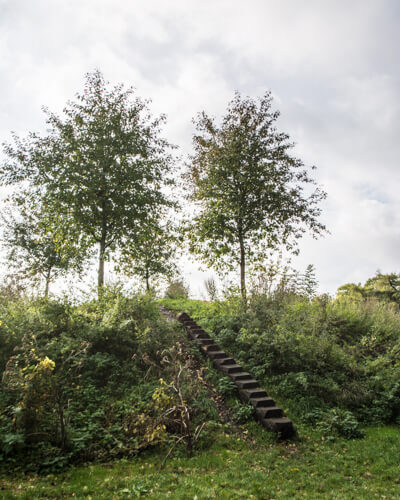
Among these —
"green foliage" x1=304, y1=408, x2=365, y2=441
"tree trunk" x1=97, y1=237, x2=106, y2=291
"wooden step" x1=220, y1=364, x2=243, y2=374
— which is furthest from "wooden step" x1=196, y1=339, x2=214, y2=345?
"tree trunk" x1=97, y1=237, x2=106, y2=291

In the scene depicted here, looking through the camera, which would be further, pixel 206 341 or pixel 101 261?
pixel 101 261

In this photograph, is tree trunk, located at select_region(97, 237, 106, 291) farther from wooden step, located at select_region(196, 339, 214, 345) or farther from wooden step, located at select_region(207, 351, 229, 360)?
wooden step, located at select_region(207, 351, 229, 360)

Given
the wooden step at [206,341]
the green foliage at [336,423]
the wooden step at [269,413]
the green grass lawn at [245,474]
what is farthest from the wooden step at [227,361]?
the green grass lawn at [245,474]

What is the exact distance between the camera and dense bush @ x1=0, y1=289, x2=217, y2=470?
5246mm

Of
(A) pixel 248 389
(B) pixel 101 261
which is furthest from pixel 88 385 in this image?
(B) pixel 101 261

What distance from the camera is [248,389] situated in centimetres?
743

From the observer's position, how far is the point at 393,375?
8203 mm

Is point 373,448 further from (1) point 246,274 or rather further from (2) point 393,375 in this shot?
(1) point 246,274

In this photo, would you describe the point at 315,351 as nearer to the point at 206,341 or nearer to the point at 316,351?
the point at 316,351

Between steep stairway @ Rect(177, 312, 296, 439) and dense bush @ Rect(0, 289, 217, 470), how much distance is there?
2.74 feet

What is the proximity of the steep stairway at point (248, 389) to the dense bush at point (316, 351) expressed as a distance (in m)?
0.52

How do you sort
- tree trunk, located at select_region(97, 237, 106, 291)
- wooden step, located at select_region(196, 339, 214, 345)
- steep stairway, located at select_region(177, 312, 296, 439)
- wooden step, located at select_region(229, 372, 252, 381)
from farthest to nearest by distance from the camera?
tree trunk, located at select_region(97, 237, 106, 291)
wooden step, located at select_region(196, 339, 214, 345)
wooden step, located at select_region(229, 372, 252, 381)
steep stairway, located at select_region(177, 312, 296, 439)

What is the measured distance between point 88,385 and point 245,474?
12.1ft

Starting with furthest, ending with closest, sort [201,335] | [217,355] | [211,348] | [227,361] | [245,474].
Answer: [201,335]
[211,348]
[217,355]
[227,361]
[245,474]
